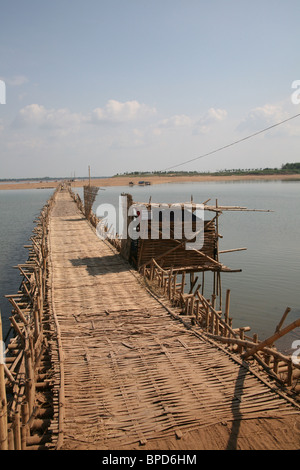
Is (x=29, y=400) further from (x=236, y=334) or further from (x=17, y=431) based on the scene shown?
(x=236, y=334)

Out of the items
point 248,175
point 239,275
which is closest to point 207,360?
point 239,275

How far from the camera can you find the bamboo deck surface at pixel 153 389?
3973 mm

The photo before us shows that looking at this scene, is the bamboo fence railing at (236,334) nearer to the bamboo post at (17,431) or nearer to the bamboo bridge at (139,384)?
the bamboo bridge at (139,384)

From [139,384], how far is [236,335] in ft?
7.80

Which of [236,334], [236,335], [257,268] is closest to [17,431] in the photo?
[236,335]

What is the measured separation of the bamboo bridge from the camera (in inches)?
156

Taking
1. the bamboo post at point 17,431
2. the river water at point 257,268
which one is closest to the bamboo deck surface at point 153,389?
the bamboo post at point 17,431

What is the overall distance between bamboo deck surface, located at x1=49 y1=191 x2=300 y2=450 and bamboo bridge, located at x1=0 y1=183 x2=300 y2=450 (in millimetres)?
13

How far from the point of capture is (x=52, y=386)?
5.02 m

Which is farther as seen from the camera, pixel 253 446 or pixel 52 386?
pixel 52 386

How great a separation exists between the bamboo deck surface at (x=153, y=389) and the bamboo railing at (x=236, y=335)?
34 centimetres

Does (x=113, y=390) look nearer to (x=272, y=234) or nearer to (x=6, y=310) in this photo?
(x=6, y=310)
